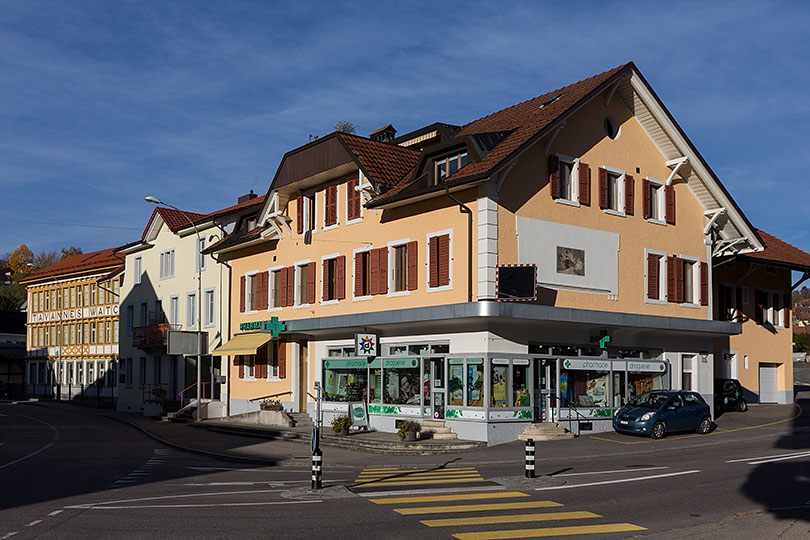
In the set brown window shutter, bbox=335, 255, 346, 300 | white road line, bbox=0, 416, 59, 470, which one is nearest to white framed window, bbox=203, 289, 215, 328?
white road line, bbox=0, 416, 59, 470

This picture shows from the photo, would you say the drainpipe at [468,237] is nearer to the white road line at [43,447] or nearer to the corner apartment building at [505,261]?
the corner apartment building at [505,261]

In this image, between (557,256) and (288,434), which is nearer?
(557,256)

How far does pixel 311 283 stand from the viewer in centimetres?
3394

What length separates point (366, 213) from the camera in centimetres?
3089

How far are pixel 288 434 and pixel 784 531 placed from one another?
21114mm

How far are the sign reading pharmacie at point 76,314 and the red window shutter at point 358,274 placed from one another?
112 feet

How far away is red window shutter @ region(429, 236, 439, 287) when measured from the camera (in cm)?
2727

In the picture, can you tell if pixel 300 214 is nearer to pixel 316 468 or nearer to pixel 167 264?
pixel 167 264

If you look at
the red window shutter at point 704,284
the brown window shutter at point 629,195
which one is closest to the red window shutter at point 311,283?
the brown window shutter at point 629,195

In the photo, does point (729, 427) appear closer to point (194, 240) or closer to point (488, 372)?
point (488, 372)

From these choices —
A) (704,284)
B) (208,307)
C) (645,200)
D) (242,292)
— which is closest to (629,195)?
(645,200)

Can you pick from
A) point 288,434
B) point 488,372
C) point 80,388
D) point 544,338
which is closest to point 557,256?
point 544,338

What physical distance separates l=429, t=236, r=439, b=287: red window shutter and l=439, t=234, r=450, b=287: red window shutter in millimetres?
167

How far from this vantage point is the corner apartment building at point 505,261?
85.9 ft
